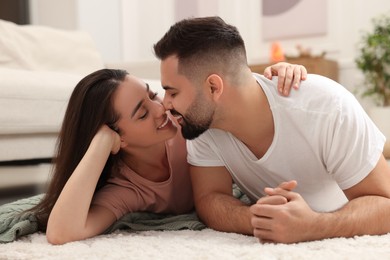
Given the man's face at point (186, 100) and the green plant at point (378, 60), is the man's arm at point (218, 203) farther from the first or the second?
the green plant at point (378, 60)

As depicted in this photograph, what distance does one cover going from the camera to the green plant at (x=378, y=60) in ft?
12.4

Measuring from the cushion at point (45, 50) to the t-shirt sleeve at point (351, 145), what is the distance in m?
2.29

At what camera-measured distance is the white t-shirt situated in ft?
4.42

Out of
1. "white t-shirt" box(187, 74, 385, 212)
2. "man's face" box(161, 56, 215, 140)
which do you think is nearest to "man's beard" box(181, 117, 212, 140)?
"man's face" box(161, 56, 215, 140)

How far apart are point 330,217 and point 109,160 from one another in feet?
2.41

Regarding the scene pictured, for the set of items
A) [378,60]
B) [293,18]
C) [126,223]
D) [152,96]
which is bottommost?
[126,223]

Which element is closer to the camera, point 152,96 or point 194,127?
point 194,127

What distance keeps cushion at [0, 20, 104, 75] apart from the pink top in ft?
5.70

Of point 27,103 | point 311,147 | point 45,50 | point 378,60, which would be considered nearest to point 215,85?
point 311,147

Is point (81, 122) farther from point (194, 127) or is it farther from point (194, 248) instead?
point (194, 248)

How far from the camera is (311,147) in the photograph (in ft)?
4.67

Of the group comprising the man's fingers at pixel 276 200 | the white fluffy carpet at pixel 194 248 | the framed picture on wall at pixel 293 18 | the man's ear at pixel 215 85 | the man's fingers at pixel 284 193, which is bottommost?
the white fluffy carpet at pixel 194 248

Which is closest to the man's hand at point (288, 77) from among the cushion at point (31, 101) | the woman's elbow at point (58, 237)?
the woman's elbow at point (58, 237)

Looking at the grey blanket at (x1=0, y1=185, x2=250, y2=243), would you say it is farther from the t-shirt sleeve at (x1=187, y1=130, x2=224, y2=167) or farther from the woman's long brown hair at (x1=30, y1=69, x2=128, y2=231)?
the t-shirt sleeve at (x1=187, y1=130, x2=224, y2=167)
